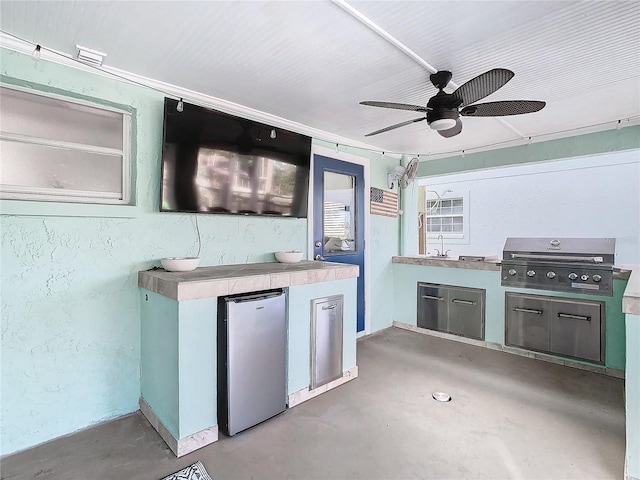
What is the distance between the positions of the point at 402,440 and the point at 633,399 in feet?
4.17

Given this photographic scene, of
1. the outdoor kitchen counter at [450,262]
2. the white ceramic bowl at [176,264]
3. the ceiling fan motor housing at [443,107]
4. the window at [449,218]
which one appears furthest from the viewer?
the window at [449,218]

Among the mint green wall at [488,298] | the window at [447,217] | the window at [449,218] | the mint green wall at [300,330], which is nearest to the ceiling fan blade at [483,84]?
the mint green wall at [300,330]

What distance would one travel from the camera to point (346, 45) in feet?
6.46

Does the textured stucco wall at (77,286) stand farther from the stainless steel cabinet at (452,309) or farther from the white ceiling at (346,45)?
the stainless steel cabinet at (452,309)

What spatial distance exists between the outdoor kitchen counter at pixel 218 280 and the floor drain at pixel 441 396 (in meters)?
1.29

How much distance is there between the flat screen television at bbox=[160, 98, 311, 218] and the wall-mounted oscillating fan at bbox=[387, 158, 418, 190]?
1.70m

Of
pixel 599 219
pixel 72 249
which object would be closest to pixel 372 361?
pixel 72 249

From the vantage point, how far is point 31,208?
2.04m

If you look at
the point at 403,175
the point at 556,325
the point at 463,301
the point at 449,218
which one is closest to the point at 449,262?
the point at 463,301

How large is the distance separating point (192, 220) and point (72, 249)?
0.84m

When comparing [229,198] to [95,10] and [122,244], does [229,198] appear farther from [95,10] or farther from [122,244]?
[95,10]

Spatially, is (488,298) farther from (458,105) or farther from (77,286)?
(77,286)

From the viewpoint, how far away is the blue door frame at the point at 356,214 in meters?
3.73

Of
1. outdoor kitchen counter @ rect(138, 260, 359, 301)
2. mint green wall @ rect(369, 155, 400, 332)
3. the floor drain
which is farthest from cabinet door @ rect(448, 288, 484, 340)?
outdoor kitchen counter @ rect(138, 260, 359, 301)
